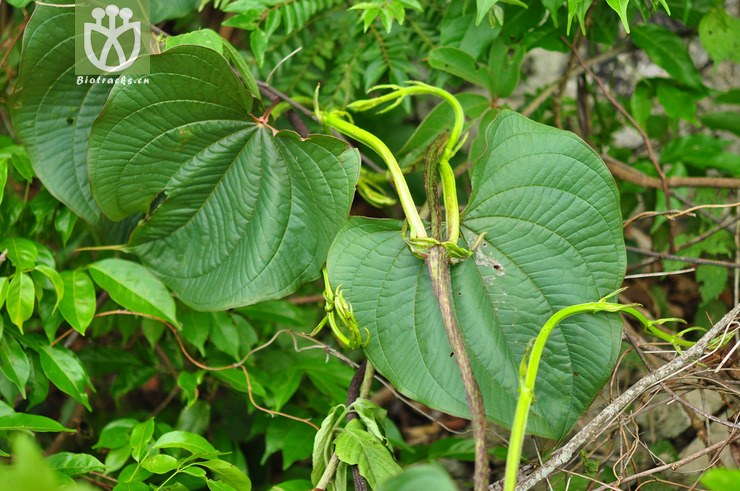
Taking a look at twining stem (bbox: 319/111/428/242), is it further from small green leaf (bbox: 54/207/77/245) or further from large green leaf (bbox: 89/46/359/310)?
small green leaf (bbox: 54/207/77/245)

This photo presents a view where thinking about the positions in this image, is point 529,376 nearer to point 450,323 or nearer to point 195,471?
point 450,323

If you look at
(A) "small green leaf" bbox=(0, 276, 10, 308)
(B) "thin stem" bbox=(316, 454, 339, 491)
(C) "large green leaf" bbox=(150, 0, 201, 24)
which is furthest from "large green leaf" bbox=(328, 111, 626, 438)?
(C) "large green leaf" bbox=(150, 0, 201, 24)

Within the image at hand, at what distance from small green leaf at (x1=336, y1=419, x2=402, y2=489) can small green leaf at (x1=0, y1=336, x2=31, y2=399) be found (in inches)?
17.8

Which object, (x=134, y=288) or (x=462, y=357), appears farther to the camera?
(x=134, y=288)

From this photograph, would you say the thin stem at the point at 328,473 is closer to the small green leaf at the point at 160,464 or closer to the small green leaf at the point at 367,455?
the small green leaf at the point at 367,455

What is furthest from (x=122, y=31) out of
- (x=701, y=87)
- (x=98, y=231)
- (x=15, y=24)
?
(x=701, y=87)

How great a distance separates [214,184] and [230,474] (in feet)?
1.29

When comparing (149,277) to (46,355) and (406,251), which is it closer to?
(46,355)

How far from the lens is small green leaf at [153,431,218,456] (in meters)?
0.83

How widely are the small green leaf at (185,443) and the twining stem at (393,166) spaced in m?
0.36

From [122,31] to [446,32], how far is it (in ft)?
1.73

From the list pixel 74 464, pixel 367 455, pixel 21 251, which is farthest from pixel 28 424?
pixel 367 455

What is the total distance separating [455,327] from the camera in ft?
2.58

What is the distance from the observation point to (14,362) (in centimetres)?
94
